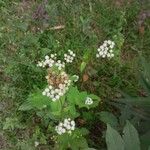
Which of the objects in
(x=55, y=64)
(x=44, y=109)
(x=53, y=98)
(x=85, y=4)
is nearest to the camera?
(x=53, y=98)

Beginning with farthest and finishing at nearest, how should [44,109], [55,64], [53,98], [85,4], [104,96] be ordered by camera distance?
1. [85,4]
2. [104,96]
3. [44,109]
4. [55,64]
5. [53,98]

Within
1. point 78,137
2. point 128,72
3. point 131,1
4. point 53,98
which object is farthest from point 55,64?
point 131,1

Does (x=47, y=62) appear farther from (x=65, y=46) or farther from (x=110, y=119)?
(x=110, y=119)

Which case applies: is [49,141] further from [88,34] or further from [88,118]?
[88,34]

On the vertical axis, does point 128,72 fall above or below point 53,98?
below

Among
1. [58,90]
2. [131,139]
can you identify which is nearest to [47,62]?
[58,90]

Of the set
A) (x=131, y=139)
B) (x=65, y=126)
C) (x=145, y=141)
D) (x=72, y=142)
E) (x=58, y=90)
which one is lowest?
(x=72, y=142)

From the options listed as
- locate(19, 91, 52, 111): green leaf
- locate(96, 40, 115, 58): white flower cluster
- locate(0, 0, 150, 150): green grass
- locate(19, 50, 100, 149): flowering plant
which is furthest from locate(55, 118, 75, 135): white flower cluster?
locate(96, 40, 115, 58): white flower cluster
